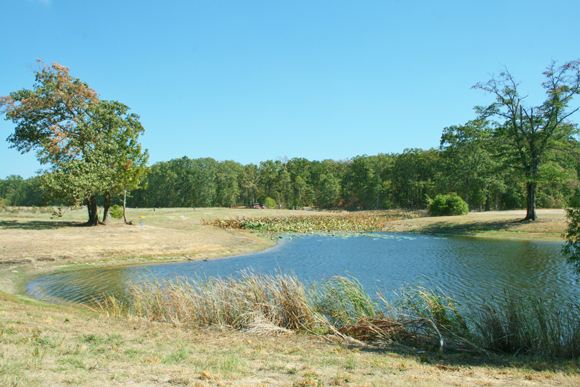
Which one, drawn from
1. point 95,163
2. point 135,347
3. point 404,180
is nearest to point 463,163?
point 404,180

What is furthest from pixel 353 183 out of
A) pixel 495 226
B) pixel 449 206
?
pixel 495 226

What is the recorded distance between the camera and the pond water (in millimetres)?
12945

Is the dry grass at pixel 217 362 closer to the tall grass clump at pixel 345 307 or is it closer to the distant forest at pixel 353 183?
the tall grass clump at pixel 345 307

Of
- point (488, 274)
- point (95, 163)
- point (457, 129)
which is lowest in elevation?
point (488, 274)

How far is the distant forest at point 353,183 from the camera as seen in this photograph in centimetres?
5409

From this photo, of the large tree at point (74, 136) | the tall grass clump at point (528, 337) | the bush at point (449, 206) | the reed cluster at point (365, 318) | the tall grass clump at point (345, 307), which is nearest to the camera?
the tall grass clump at point (528, 337)

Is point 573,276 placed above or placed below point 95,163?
below

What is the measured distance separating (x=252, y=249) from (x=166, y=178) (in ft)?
272

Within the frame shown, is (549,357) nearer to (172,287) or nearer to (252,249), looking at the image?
(172,287)

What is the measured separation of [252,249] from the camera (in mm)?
23844

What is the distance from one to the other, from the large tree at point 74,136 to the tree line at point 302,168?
0.08 m

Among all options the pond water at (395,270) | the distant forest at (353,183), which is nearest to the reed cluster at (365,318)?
the pond water at (395,270)

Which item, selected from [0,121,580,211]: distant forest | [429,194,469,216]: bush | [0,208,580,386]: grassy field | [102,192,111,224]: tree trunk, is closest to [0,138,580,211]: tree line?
[0,121,580,211]: distant forest

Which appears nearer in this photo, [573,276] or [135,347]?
[135,347]
